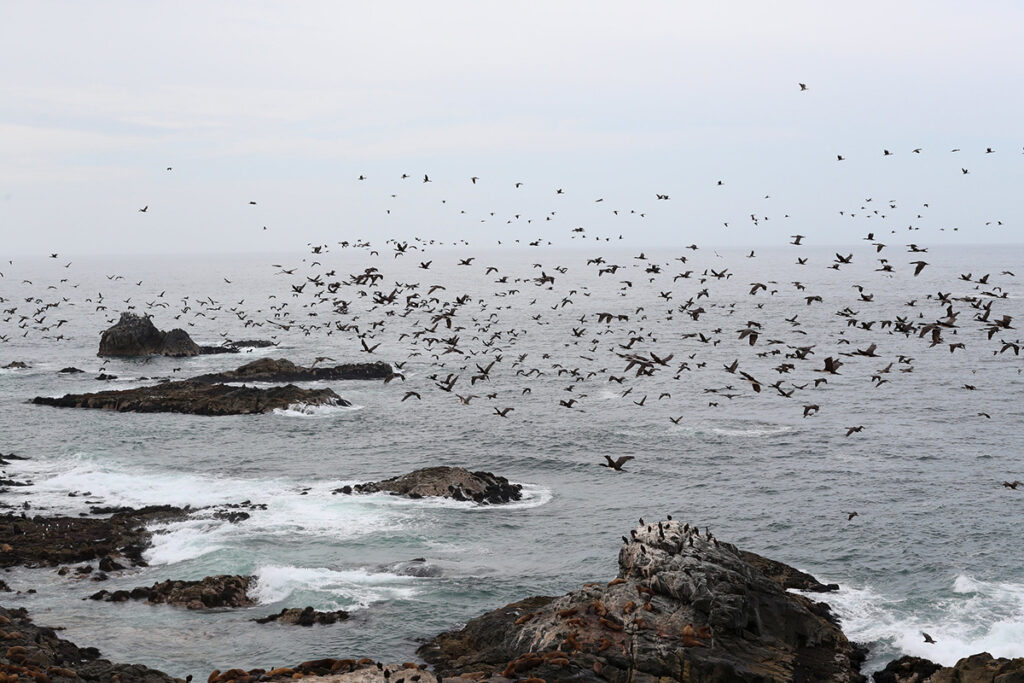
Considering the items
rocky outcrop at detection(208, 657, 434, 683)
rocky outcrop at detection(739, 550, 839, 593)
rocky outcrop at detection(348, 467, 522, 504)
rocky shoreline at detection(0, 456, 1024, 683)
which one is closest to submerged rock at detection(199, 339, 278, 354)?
rocky outcrop at detection(348, 467, 522, 504)

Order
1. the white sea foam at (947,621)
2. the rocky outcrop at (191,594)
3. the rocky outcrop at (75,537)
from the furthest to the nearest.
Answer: the rocky outcrop at (75,537), the rocky outcrop at (191,594), the white sea foam at (947,621)

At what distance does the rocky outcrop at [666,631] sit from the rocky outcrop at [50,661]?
11.2 m

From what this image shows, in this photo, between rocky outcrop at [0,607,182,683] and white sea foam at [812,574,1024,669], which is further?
white sea foam at [812,574,1024,669]

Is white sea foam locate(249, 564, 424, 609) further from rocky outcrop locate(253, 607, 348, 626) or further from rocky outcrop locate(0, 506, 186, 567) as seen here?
rocky outcrop locate(0, 506, 186, 567)

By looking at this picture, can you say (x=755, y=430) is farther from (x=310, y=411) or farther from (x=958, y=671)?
(x=958, y=671)

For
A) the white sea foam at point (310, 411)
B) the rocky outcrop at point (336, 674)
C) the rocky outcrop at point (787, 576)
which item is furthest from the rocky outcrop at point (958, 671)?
the white sea foam at point (310, 411)

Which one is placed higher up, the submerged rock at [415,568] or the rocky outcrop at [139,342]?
the rocky outcrop at [139,342]

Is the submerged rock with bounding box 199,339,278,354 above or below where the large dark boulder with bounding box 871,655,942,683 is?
above

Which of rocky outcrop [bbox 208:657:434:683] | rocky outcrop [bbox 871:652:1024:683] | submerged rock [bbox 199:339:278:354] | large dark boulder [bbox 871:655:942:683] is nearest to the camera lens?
rocky outcrop [bbox 208:657:434:683]

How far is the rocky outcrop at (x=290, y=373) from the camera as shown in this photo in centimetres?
10200

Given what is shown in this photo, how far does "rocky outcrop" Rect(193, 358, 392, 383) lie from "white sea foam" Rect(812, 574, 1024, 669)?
72.0 meters

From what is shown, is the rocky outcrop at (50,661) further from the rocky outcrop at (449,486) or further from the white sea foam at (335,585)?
the rocky outcrop at (449,486)

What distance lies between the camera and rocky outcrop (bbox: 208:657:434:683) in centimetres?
2736

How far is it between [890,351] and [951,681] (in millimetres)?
103135
